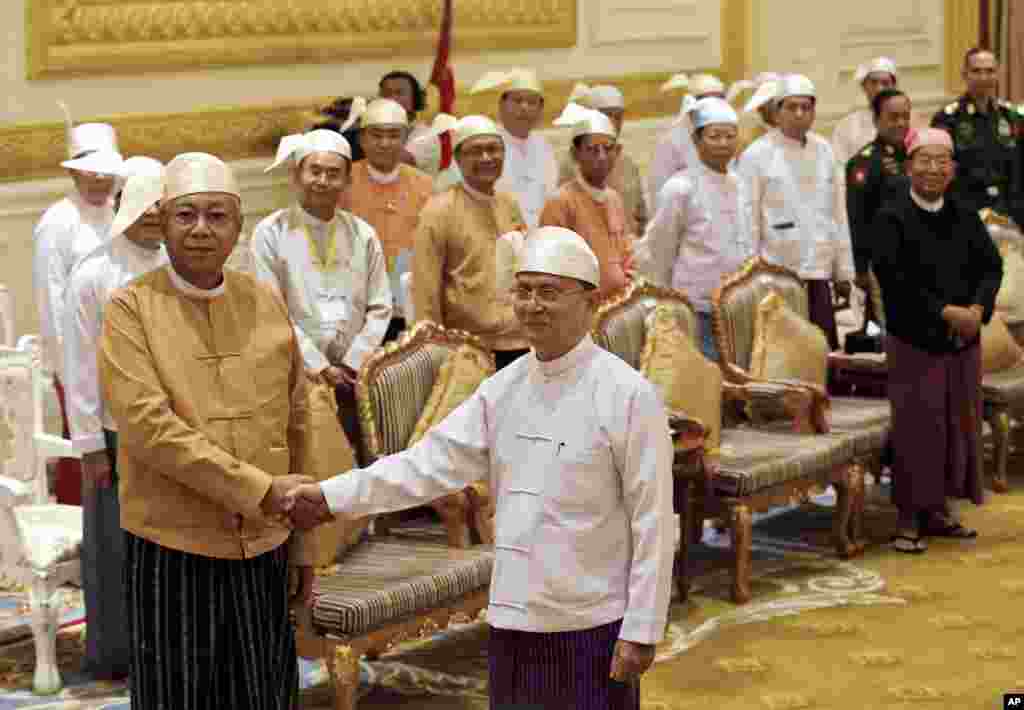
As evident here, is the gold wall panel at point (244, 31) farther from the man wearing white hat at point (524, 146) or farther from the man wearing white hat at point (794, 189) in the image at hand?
the man wearing white hat at point (794, 189)

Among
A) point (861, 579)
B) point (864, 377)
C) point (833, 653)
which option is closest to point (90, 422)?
point (833, 653)

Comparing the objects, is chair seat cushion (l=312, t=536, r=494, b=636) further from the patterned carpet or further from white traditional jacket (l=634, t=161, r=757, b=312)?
white traditional jacket (l=634, t=161, r=757, b=312)

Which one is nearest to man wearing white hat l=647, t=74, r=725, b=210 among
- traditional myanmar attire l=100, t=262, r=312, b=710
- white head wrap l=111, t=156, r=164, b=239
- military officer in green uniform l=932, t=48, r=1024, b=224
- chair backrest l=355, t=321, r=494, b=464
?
military officer in green uniform l=932, t=48, r=1024, b=224

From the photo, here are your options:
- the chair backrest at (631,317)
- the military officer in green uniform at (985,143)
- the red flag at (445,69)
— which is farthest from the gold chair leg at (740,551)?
the military officer in green uniform at (985,143)

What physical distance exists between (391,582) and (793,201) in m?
3.84

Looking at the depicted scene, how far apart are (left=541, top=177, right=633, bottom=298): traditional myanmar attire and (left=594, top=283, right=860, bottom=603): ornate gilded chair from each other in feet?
1.49

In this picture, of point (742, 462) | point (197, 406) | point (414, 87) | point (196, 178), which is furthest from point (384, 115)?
point (197, 406)

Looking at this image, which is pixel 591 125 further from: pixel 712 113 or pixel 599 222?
pixel 712 113

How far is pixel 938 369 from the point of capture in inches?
269

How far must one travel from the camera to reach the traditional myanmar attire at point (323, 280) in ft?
19.9

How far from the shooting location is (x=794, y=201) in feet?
27.3

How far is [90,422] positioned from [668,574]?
2128 millimetres

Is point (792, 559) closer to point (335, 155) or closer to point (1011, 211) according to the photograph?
point (335, 155)

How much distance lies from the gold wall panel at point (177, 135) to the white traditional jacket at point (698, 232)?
1.93 m
